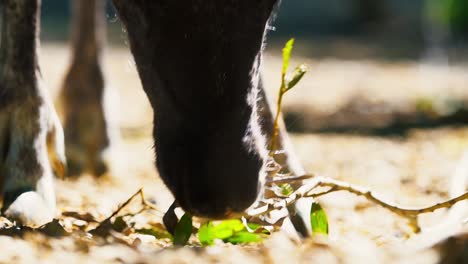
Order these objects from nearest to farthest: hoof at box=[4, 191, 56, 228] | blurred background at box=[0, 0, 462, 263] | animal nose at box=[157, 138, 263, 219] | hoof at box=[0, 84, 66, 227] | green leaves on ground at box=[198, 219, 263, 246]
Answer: animal nose at box=[157, 138, 263, 219], green leaves on ground at box=[198, 219, 263, 246], hoof at box=[4, 191, 56, 228], hoof at box=[0, 84, 66, 227], blurred background at box=[0, 0, 462, 263]

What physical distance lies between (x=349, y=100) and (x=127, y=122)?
6.38ft

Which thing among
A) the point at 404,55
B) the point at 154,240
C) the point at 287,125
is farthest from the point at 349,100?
the point at 154,240

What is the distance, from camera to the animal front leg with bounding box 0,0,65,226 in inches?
120

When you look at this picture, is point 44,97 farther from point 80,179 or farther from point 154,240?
point 80,179

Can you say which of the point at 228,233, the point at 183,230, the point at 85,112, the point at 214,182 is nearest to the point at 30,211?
the point at 183,230

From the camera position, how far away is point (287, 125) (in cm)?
646

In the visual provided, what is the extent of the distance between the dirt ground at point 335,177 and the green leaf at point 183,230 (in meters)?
0.03

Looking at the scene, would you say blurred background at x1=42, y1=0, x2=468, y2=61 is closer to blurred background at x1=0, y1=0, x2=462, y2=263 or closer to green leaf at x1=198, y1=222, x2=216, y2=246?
blurred background at x1=0, y1=0, x2=462, y2=263

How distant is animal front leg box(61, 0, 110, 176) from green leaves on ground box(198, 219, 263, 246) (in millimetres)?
2103

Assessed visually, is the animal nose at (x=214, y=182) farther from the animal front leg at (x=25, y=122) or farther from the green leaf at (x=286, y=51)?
the animal front leg at (x=25, y=122)

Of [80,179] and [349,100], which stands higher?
[80,179]

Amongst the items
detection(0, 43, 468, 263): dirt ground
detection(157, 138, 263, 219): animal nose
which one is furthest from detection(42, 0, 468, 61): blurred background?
detection(157, 138, 263, 219): animal nose

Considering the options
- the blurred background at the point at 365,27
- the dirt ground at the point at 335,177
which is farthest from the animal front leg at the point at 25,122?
the blurred background at the point at 365,27

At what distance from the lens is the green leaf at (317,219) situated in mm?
2705
